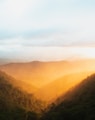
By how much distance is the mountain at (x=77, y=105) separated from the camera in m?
124

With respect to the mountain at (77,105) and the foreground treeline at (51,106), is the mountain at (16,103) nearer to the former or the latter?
the foreground treeline at (51,106)

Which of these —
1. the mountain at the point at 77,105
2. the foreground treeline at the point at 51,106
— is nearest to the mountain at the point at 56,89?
the foreground treeline at the point at 51,106

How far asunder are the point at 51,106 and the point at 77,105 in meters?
15.1

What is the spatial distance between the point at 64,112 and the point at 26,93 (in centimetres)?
4757

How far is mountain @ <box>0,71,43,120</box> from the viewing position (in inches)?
5320

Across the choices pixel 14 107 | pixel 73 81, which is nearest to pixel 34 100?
pixel 14 107

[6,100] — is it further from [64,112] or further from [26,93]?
[64,112]

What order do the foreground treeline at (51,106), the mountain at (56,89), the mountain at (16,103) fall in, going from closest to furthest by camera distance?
the foreground treeline at (51,106)
the mountain at (16,103)
the mountain at (56,89)

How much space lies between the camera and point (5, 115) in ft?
443

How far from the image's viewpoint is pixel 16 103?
154 m

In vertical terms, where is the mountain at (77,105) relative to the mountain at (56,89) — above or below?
below

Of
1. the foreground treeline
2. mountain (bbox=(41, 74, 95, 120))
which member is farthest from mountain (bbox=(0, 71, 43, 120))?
mountain (bbox=(41, 74, 95, 120))

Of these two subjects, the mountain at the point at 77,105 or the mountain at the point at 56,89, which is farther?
the mountain at the point at 56,89

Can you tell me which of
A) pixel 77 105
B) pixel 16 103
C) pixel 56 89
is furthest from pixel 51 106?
pixel 56 89
